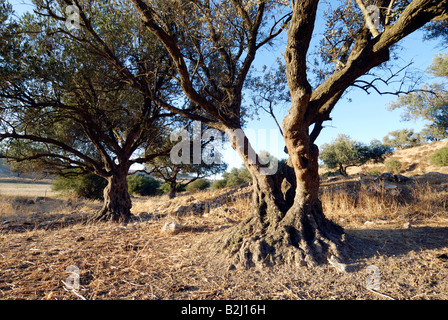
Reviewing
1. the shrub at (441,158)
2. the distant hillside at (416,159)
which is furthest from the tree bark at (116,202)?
the distant hillside at (416,159)

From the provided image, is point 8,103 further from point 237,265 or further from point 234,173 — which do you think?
point 234,173

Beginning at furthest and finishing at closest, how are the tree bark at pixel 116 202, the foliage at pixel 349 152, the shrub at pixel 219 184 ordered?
1. the shrub at pixel 219 184
2. the foliage at pixel 349 152
3. the tree bark at pixel 116 202

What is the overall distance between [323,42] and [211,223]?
210 inches

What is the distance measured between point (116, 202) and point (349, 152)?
18.6 metres

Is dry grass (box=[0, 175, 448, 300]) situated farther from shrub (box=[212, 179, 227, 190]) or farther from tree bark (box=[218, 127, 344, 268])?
shrub (box=[212, 179, 227, 190])

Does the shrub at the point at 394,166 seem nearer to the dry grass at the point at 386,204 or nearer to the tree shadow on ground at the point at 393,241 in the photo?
the dry grass at the point at 386,204

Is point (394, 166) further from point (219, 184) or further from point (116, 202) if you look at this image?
point (116, 202)

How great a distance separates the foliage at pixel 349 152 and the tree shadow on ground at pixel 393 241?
17.0m

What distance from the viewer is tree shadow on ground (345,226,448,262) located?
3.19 metres

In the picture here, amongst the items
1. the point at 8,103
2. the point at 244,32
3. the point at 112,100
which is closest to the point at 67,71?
the point at 112,100

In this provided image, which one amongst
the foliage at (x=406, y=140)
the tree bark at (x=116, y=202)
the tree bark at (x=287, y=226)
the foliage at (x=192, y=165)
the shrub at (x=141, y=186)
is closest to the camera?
the tree bark at (x=287, y=226)

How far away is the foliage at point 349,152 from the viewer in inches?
778

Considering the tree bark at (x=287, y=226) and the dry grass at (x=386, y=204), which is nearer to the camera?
the tree bark at (x=287, y=226)

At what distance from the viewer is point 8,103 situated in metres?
6.67
